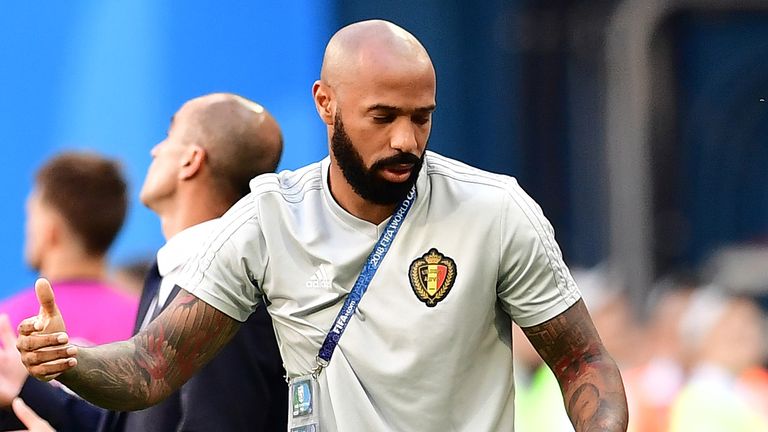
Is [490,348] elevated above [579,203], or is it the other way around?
[490,348]

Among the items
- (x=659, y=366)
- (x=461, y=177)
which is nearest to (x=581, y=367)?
(x=461, y=177)

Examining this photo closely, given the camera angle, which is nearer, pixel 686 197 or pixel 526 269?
pixel 526 269

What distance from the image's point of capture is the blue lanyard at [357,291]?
12.2 feet

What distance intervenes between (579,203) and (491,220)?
17.1 ft

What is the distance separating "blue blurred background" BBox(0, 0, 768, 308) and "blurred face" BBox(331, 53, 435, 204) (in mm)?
3533

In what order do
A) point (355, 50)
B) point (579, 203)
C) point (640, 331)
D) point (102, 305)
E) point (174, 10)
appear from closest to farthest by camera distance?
point (355, 50) < point (102, 305) < point (174, 10) < point (640, 331) < point (579, 203)

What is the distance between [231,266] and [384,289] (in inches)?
13.2

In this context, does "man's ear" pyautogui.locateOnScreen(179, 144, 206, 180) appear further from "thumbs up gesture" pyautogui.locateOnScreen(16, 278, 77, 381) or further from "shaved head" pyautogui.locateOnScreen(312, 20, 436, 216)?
"thumbs up gesture" pyautogui.locateOnScreen(16, 278, 77, 381)

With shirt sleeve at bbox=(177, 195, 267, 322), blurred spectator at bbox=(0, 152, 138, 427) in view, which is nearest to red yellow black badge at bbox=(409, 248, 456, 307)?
shirt sleeve at bbox=(177, 195, 267, 322)

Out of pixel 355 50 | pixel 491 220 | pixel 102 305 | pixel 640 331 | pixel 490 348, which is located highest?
pixel 355 50

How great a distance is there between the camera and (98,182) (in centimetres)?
605

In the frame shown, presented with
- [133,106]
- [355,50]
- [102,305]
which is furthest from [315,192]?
[133,106]

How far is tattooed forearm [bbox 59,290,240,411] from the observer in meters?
3.65

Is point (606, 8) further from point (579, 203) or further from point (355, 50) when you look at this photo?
point (355, 50)
